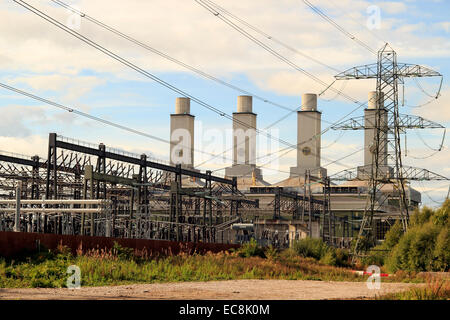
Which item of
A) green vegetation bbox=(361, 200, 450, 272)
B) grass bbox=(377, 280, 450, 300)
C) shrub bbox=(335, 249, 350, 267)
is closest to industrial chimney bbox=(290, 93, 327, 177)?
shrub bbox=(335, 249, 350, 267)

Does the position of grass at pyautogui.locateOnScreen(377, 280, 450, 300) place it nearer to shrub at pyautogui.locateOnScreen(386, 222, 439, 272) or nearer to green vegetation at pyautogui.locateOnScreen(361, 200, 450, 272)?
green vegetation at pyautogui.locateOnScreen(361, 200, 450, 272)

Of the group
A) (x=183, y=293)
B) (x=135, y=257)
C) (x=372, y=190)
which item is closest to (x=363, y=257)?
(x=372, y=190)

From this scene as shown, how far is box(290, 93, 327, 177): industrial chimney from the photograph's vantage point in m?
116

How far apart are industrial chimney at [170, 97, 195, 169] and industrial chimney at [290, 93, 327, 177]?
18297 millimetres

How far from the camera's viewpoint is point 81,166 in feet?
177

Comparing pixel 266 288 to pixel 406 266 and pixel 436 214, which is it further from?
pixel 436 214

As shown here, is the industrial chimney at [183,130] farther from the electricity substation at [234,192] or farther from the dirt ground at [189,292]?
the dirt ground at [189,292]

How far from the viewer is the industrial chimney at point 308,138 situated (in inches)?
4552

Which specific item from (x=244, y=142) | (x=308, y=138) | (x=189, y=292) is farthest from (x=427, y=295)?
(x=244, y=142)

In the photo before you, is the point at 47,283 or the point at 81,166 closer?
the point at 47,283

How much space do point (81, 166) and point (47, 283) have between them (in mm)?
38777

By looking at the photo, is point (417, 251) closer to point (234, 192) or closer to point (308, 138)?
point (234, 192)

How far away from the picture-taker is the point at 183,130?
11506cm

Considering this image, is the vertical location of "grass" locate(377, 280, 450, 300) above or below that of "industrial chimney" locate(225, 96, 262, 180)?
below
